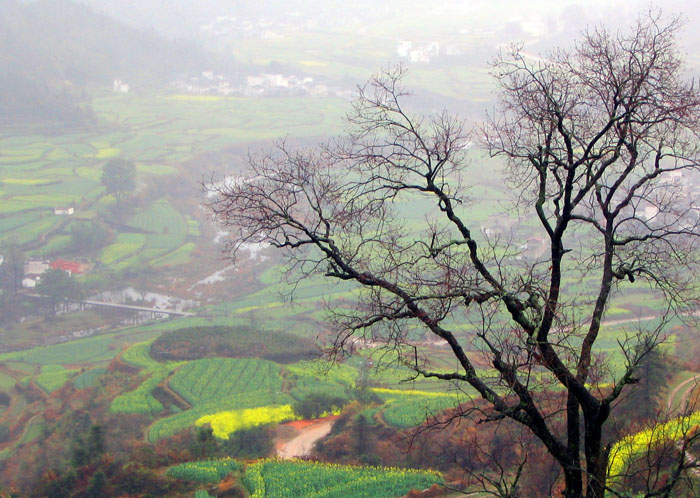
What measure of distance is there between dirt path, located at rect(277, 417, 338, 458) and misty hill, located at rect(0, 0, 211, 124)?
5844cm

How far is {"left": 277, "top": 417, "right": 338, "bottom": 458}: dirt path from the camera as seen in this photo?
1528 cm

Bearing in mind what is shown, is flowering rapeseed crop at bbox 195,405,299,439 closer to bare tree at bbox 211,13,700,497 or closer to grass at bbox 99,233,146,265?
bare tree at bbox 211,13,700,497

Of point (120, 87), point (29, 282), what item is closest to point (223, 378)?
point (29, 282)

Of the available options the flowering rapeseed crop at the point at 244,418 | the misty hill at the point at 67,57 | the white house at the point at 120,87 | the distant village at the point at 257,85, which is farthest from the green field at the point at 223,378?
the white house at the point at 120,87

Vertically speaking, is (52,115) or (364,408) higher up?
(52,115)

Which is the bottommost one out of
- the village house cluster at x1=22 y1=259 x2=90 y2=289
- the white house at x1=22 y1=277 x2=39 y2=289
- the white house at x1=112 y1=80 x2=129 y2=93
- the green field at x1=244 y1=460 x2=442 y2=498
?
the green field at x1=244 y1=460 x2=442 y2=498

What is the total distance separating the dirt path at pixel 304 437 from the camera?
50.1ft

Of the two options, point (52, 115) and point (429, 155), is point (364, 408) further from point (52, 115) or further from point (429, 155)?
point (52, 115)

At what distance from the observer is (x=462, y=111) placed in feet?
218

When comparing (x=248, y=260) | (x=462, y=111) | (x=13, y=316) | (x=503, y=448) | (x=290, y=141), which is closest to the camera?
(x=503, y=448)

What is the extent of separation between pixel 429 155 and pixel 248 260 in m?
38.7

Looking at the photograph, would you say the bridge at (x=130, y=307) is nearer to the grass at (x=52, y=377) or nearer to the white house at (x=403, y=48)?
the grass at (x=52, y=377)

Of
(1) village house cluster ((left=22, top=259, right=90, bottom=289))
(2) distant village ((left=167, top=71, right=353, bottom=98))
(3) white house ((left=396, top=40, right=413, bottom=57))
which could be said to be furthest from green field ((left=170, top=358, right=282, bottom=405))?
(3) white house ((left=396, top=40, right=413, bottom=57))

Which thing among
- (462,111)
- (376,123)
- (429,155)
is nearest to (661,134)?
(429,155)
